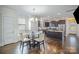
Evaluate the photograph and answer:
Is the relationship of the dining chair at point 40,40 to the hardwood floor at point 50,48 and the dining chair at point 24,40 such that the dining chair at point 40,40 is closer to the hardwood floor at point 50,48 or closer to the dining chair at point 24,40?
the hardwood floor at point 50,48

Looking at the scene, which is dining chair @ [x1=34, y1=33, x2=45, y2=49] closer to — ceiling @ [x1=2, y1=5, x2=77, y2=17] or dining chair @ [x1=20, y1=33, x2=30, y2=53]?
dining chair @ [x1=20, y1=33, x2=30, y2=53]

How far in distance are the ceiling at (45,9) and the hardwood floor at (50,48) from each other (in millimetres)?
623

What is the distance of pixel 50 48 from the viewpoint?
303cm

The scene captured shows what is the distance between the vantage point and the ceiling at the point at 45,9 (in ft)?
9.75

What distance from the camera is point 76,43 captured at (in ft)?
9.73

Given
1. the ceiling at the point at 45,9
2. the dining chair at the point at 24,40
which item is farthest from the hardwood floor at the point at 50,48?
the ceiling at the point at 45,9

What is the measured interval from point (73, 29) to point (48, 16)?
2.23 feet

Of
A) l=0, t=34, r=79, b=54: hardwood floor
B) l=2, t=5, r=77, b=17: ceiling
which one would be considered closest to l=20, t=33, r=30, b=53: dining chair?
l=0, t=34, r=79, b=54: hardwood floor

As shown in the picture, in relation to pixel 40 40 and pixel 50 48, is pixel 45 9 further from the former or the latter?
pixel 50 48

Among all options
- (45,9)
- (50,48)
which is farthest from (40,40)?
(45,9)

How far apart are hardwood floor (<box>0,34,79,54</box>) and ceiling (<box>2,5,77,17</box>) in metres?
0.62

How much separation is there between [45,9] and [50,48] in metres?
0.96

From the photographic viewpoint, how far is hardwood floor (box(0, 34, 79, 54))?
298 cm
